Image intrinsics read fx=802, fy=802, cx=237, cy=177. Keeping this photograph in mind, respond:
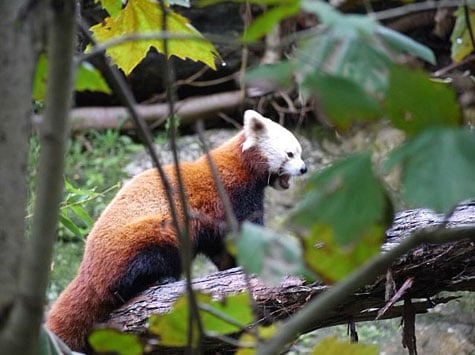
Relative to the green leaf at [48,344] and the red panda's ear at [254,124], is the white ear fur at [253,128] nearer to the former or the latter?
the red panda's ear at [254,124]

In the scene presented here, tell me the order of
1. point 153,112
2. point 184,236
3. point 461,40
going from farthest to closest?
point 153,112 → point 461,40 → point 184,236

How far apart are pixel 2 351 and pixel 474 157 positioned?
0.35 meters

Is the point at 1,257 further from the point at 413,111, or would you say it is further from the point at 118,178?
the point at 118,178

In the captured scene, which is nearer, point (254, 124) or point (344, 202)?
point (344, 202)

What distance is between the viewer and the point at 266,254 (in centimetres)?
60

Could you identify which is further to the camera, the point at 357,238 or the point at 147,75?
the point at 147,75

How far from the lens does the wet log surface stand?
2066 millimetres

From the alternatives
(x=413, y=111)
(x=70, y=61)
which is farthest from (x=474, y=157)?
(x=70, y=61)

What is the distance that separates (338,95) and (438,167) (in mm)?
81

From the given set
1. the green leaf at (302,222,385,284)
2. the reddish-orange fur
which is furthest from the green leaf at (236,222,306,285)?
the reddish-orange fur

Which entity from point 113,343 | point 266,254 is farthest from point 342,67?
point 113,343

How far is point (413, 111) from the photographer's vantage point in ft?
1.86

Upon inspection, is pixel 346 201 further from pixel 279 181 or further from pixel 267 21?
pixel 279 181

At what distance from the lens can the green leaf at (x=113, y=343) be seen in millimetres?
783
